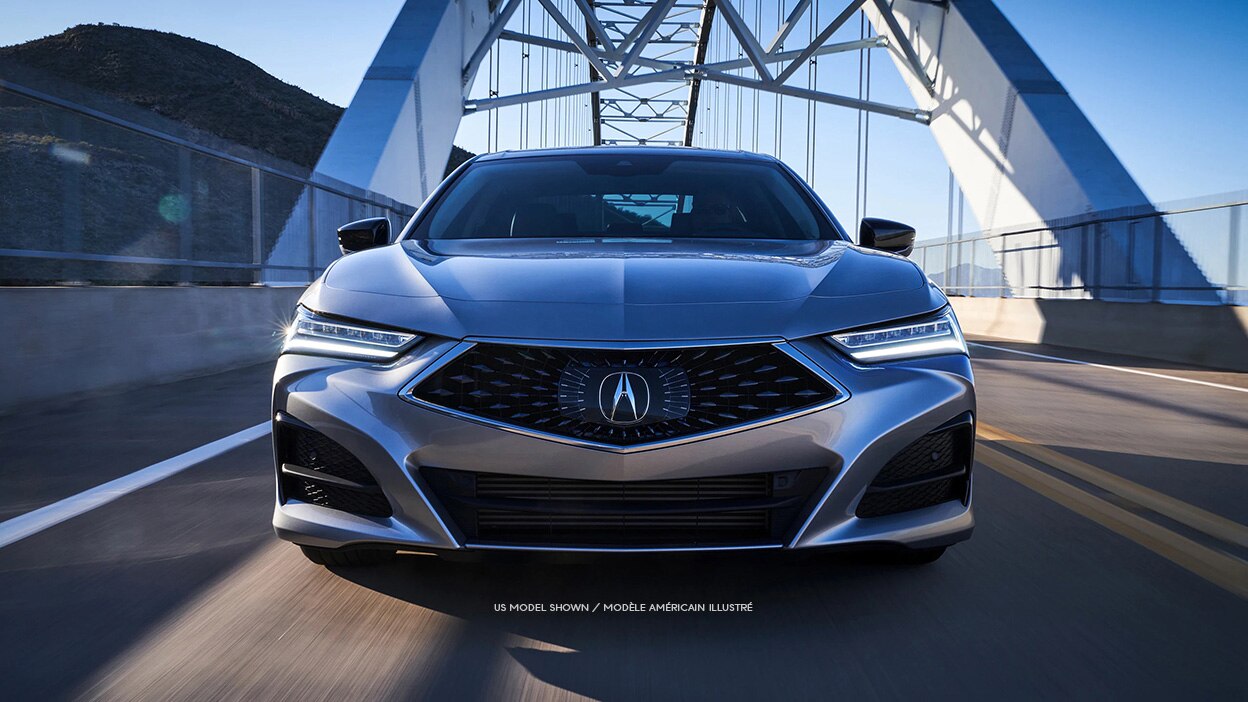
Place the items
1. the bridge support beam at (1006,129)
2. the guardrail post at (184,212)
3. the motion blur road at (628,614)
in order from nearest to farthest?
the motion blur road at (628,614)
the guardrail post at (184,212)
the bridge support beam at (1006,129)

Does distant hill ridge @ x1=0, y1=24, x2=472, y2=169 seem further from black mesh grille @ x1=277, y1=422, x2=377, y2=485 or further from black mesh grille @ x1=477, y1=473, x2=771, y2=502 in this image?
black mesh grille @ x1=477, y1=473, x2=771, y2=502

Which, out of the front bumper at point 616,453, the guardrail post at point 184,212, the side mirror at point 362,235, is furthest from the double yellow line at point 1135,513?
the guardrail post at point 184,212

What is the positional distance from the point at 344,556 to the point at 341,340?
2.05 feet

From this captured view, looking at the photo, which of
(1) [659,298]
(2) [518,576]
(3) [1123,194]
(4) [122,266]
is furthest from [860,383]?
(3) [1123,194]

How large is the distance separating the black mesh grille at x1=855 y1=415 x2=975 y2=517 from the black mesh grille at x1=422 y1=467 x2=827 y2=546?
20 cm

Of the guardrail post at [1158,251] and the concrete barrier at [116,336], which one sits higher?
the guardrail post at [1158,251]

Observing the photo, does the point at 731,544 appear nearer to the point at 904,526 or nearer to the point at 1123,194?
the point at 904,526

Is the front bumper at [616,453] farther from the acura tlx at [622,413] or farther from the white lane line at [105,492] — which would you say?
the white lane line at [105,492]

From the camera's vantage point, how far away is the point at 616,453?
265 centimetres

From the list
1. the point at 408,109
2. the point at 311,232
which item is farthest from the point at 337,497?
the point at 408,109

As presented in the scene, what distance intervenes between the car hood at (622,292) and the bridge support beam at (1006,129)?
15.9 meters

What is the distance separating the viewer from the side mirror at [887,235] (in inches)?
167

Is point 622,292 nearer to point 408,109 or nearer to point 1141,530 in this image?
point 1141,530

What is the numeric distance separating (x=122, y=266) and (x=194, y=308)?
2.42ft
